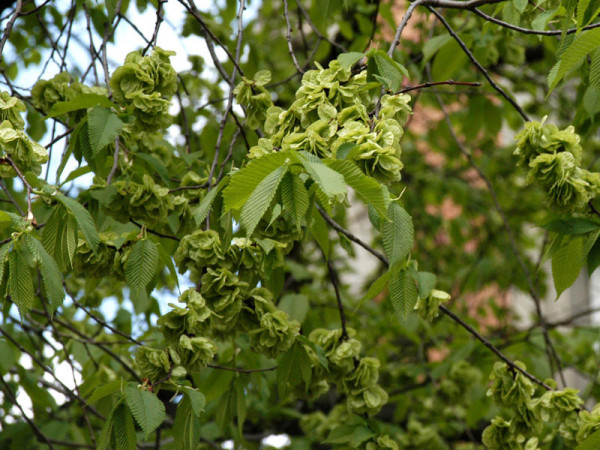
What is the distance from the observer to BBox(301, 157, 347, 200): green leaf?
4.79ft

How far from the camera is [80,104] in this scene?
2252mm

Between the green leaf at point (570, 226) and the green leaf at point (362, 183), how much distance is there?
983 mm

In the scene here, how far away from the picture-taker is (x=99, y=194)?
235 centimetres

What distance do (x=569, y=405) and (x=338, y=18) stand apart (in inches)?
131

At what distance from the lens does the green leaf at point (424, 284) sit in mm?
2347

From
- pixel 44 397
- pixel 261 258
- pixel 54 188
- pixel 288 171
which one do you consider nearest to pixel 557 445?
pixel 261 258

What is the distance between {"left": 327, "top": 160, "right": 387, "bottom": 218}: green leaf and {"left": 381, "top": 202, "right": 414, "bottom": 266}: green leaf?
20cm

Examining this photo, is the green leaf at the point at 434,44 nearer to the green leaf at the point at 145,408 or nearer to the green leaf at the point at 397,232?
the green leaf at the point at 397,232

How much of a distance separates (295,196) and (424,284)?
34.4 inches

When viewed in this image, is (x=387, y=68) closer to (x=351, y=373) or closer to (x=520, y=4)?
(x=520, y=4)

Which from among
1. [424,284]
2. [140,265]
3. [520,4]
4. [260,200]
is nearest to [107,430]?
[140,265]

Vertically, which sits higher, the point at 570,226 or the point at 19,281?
the point at 570,226

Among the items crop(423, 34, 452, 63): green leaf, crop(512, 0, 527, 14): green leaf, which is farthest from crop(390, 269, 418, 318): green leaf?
crop(423, 34, 452, 63): green leaf

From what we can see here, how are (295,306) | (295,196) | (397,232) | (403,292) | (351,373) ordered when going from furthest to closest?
(295,306)
(351,373)
(403,292)
(397,232)
(295,196)
